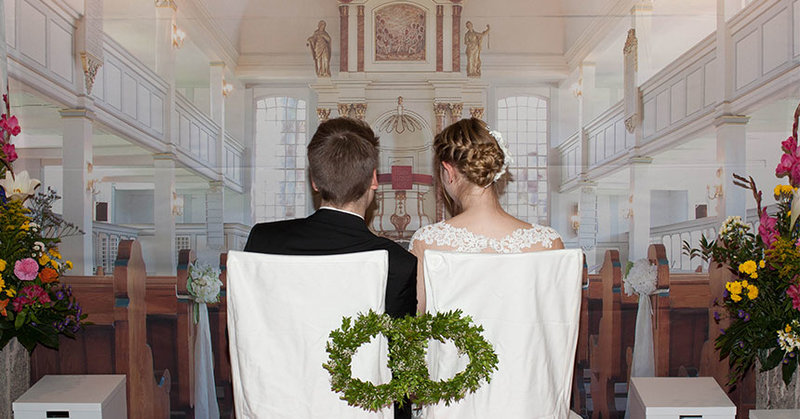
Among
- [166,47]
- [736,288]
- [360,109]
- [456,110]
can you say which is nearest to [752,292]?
[736,288]

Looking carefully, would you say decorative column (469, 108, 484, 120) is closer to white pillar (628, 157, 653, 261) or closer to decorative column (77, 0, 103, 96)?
white pillar (628, 157, 653, 261)

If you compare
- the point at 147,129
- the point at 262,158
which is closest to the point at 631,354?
the point at 262,158

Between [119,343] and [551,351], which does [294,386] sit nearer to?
[551,351]

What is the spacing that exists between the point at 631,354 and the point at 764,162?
1.40m

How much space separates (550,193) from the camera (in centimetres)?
412

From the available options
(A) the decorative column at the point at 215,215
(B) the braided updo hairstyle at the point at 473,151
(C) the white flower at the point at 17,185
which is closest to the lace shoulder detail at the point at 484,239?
(B) the braided updo hairstyle at the point at 473,151

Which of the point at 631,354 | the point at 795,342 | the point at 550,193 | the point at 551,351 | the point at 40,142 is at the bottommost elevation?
the point at 631,354

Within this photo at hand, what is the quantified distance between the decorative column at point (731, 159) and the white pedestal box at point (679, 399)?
1067mm

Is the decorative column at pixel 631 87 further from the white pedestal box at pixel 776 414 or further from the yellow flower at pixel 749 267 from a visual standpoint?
the white pedestal box at pixel 776 414

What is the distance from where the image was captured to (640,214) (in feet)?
13.5

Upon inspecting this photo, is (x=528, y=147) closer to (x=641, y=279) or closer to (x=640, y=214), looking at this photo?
(x=640, y=214)

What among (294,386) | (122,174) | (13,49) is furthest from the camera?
(122,174)

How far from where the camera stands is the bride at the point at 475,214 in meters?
2.20

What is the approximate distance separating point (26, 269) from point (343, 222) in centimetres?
200
